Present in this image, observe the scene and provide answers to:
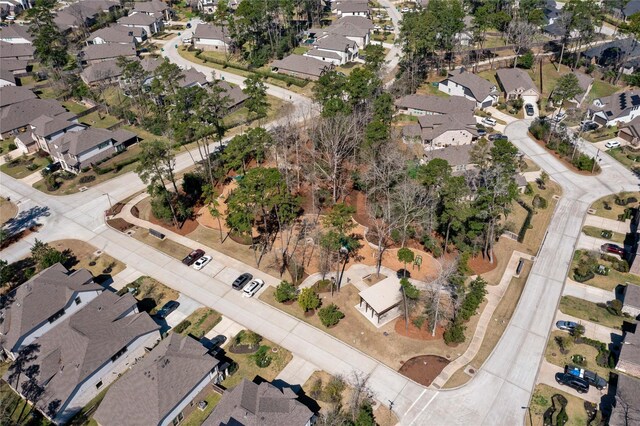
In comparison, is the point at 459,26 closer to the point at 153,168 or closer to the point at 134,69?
the point at 134,69

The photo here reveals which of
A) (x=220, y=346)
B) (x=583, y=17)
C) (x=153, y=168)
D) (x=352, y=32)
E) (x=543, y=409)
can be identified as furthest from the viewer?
(x=352, y=32)

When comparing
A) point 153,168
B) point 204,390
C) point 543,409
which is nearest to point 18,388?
point 204,390

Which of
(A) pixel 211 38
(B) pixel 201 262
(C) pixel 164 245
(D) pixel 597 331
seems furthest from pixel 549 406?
(A) pixel 211 38

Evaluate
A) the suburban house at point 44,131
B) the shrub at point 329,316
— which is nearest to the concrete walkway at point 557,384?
the shrub at point 329,316

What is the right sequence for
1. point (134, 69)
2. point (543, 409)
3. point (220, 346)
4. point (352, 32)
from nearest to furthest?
point (543, 409), point (220, 346), point (134, 69), point (352, 32)

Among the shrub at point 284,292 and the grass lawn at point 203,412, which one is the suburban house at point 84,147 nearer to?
the shrub at point 284,292
